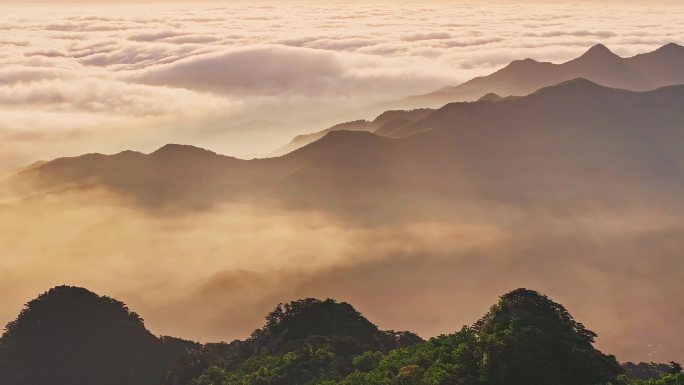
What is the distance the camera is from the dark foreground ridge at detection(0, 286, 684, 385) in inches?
2746

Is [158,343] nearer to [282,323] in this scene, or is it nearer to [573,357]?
[282,323]

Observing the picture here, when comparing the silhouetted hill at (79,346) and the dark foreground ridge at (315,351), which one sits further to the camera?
the silhouetted hill at (79,346)

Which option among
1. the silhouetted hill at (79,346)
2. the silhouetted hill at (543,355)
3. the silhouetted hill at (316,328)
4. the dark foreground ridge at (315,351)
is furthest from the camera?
the silhouetted hill at (79,346)

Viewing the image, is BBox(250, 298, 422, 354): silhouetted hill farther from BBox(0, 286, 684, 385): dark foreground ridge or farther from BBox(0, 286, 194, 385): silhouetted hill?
BBox(0, 286, 194, 385): silhouetted hill

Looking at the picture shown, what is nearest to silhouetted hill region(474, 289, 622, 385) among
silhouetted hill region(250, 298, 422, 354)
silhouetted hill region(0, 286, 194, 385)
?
silhouetted hill region(250, 298, 422, 354)

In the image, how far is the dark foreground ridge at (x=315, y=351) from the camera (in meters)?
69.8

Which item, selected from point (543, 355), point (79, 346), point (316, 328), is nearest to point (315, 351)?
point (316, 328)

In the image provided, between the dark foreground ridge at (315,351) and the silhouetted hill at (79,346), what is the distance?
168 millimetres

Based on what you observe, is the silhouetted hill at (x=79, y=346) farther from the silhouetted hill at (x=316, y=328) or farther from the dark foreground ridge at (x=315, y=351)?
the silhouetted hill at (x=316, y=328)

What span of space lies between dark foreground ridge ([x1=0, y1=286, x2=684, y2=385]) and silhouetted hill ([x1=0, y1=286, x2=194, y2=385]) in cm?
17

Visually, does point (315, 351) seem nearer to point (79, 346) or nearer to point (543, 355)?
point (543, 355)

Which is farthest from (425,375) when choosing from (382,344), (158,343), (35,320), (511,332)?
(35,320)

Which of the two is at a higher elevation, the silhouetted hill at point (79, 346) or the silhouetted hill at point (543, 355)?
the silhouetted hill at point (79, 346)

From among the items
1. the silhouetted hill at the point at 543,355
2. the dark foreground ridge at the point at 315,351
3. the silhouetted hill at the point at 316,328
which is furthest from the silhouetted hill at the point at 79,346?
the silhouetted hill at the point at 543,355
